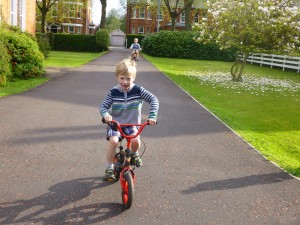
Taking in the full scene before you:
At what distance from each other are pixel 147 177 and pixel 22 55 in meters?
10.8

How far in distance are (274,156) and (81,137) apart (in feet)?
11.8

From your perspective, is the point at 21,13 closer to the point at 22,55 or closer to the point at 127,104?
the point at 22,55

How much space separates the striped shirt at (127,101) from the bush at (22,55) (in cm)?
1034

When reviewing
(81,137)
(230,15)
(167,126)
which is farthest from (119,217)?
(230,15)

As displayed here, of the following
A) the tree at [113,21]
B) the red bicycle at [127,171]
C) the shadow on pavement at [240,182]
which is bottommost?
the shadow on pavement at [240,182]

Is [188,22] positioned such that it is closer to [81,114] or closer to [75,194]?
[81,114]

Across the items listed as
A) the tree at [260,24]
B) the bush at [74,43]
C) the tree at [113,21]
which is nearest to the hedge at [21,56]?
the tree at [260,24]

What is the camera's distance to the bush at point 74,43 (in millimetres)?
44984

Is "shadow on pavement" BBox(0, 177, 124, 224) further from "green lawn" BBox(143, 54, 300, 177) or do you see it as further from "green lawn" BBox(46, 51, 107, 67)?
"green lawn" BBox(46, 51, 107, 67)

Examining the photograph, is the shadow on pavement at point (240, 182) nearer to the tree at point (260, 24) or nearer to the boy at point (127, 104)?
the boy at point (127, 104)

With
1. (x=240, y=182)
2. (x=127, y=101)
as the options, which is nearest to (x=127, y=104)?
(x=127, y=101)

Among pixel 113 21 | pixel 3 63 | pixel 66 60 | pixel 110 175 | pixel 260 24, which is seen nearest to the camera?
Result: pixel 110 175

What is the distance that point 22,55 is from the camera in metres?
14.2

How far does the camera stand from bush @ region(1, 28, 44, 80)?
13.8 m
